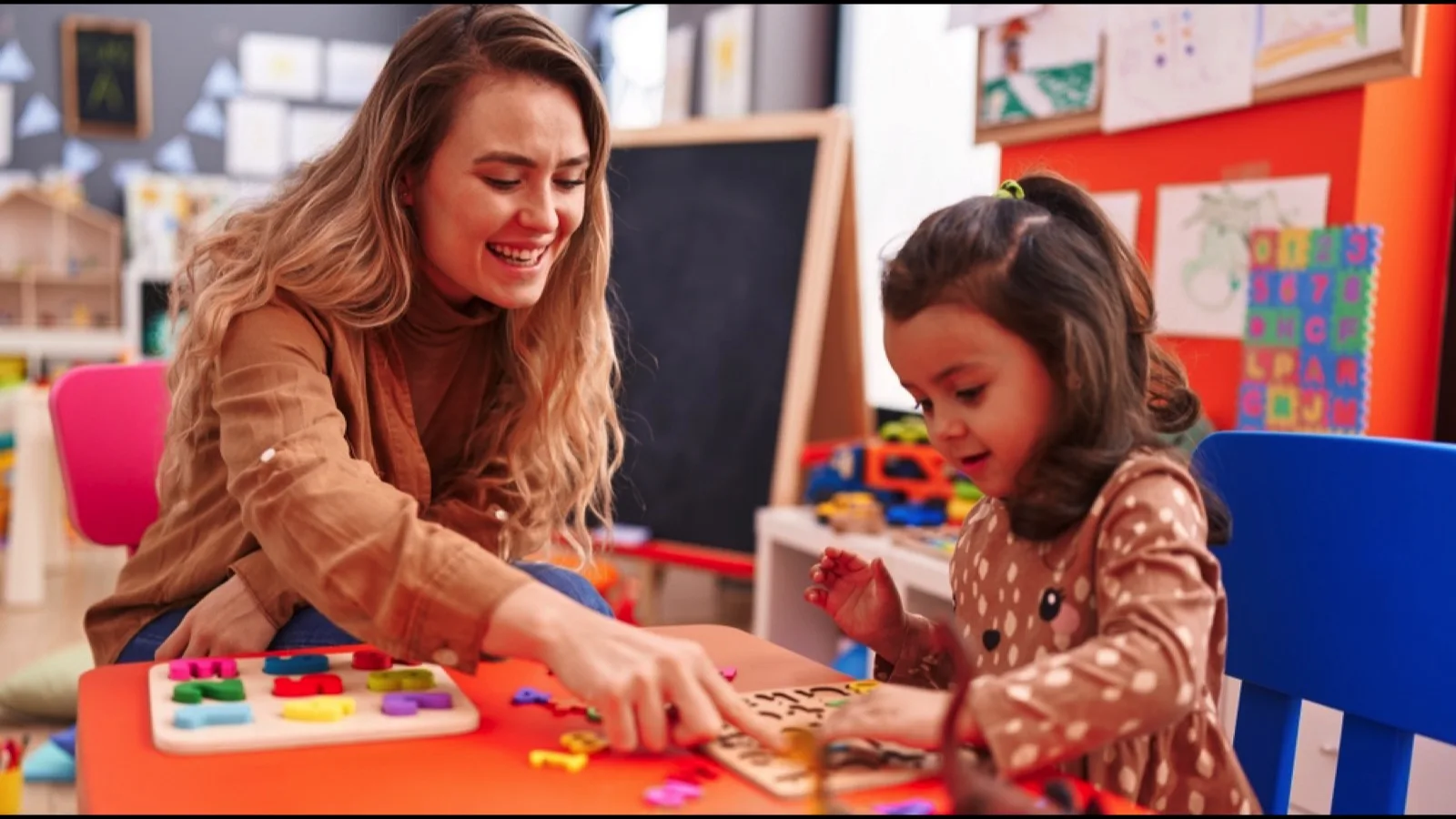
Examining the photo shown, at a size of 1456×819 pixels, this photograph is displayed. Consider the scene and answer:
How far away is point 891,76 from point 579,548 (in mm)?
2248

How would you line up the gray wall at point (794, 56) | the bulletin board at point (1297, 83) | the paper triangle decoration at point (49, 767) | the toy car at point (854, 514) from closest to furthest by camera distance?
1. the bulletin board at point (1297, 83)
2. the paper triangle decoration at point (49, 767)
3. the toy car at point (854, 514)
4. the gray wall at point (794, 56)

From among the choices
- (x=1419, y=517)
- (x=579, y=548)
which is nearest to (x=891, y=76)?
(x=579, y=548)

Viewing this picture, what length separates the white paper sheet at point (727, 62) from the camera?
372 centimetres

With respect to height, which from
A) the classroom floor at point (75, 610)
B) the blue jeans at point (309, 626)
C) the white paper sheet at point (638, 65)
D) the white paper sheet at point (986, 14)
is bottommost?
the classroom floor at point (75, 610)

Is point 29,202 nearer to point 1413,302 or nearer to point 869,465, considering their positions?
point 869,465

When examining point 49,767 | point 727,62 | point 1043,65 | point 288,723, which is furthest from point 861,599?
point 727,62

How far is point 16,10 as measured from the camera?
19.3 feet

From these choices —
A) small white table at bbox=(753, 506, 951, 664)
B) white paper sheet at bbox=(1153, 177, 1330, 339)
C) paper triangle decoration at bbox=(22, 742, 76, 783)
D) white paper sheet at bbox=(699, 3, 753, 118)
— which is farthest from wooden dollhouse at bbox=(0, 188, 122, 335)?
white paper sheet at bbox=(1153, 177, 1330, 339)

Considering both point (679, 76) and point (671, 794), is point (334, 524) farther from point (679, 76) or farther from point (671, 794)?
point (679, 76)

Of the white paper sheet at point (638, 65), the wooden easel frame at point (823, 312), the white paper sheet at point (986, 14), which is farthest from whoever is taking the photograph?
the white paper sheet at point (638, 65)

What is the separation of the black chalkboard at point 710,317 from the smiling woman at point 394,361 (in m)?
1.22

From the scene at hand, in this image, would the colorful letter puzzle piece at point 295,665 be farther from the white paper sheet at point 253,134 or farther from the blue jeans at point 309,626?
the white paper sheet at point 253,134

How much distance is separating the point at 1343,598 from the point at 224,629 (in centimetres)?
93

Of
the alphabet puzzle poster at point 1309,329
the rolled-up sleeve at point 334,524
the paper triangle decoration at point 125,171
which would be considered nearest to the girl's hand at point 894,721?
the rolled-up sleeve at point 334,524
